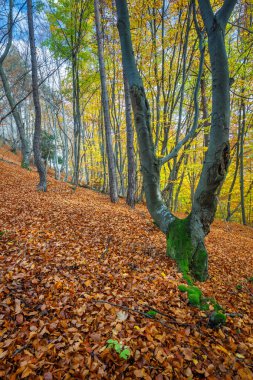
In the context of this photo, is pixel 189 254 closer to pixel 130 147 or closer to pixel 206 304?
pixel 206 304

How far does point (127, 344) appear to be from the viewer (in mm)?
2137

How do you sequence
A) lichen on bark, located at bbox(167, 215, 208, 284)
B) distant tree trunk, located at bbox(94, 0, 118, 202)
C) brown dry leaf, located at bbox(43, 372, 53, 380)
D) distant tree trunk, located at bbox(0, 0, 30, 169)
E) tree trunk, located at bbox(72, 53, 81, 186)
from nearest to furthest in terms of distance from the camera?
brown dry leaf, located at bbox(43, 372, 53, 380)
lichen on bark, located at bbox(167, 215, 208, 284)
distant tree trunk, located at bbox(94, 0, 118, 202)
tree trunk, located at bbox(72, 53, 81, 186)
distant tree trunk, located at bbox(0, 0, 30, 169)

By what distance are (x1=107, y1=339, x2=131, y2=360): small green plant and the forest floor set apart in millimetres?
44

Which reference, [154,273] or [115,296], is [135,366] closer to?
[115,296]

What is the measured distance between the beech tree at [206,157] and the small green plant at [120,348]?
1875mm

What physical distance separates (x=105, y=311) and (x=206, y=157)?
2.89 metres

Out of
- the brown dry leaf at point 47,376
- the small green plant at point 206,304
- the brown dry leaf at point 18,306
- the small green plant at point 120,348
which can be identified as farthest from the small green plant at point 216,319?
the brown dry leaf at point 18,306

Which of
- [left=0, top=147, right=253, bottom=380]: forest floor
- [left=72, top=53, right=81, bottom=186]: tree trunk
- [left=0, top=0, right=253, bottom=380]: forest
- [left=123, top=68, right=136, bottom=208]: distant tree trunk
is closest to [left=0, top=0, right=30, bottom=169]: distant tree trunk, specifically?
[left=72, top=53, right=81, bottom=186]: tree trunk

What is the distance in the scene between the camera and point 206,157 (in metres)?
3.41

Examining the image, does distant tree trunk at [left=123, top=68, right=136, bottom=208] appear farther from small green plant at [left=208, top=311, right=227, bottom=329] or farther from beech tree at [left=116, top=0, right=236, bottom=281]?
small green plant at [left=208, top=311, right=227, bottom=329]

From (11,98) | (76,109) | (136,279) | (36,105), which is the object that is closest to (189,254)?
(136,279)

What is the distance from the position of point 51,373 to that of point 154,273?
6.89 ft

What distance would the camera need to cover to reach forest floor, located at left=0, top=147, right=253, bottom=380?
194cm

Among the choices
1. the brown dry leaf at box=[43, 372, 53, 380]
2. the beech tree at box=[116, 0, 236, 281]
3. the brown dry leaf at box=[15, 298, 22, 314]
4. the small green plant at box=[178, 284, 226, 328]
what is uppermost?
the beech tree at box=[116, 0, 236, 281]
